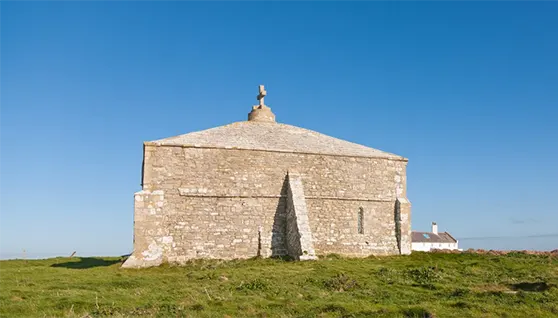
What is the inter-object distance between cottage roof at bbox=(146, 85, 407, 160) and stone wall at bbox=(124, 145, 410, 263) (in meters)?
0.34

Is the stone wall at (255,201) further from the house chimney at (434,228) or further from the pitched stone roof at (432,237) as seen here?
the house chimney at (434,228)

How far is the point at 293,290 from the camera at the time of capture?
15.3 metres

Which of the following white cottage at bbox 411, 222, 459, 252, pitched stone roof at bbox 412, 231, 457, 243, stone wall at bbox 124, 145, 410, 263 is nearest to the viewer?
stone wall at bbox 124, 145, 410, 263

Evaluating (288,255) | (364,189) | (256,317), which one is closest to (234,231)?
(288,255)

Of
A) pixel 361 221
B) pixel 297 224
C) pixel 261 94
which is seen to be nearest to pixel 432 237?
pixel 361 221

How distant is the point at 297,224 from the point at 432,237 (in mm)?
46649

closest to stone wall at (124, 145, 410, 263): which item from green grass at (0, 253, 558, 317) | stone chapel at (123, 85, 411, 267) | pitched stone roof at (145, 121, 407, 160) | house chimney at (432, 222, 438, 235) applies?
stone chapel at (123, 85, 411, 267)

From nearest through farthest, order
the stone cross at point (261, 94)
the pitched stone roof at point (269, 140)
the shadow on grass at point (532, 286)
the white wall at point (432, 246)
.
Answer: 1. the shadow on grass at point (532, 286)
2. the pitched stone roof at point (269, 140)
3. the stone cross at point (261, 94)
4. the white wall at point (432, 246)

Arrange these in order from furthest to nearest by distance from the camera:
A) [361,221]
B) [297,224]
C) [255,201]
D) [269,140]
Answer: [269,140] < [361,221] < [255,201] < [297,224]

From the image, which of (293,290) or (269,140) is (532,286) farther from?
(269,140)

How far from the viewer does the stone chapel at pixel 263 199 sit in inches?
874

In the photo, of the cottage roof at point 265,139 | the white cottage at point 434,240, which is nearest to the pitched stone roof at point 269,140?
the cottage roof at point 265,139

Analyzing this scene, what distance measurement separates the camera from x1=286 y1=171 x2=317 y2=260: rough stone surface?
2184 centimetres

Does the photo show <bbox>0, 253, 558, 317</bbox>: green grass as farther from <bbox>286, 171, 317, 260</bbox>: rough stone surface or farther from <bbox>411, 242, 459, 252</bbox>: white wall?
<bbox>411, 242, 459, 252</bbox>: white wall
